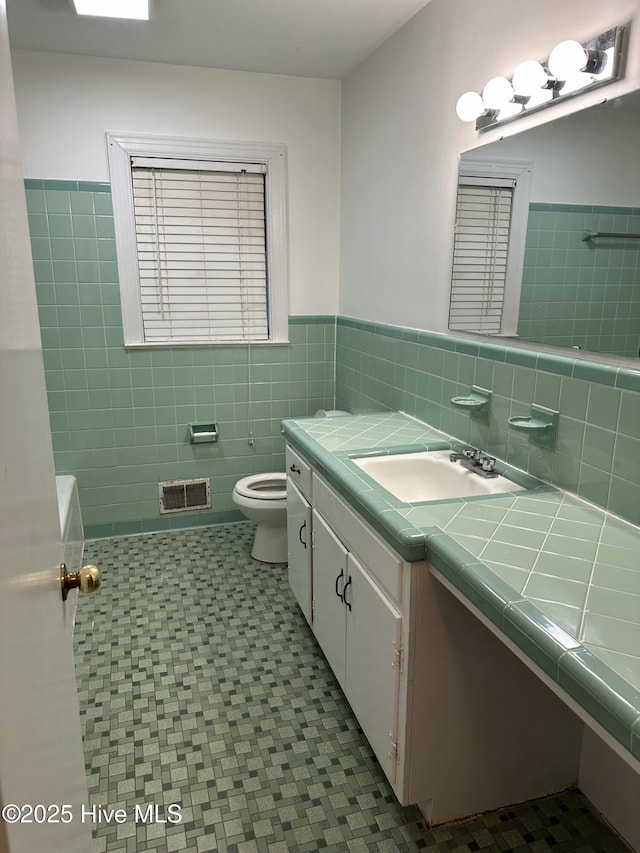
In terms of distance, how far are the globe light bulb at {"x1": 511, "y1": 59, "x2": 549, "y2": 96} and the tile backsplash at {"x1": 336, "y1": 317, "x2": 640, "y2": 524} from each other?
0.76 meters

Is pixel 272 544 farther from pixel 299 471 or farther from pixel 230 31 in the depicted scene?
pixel 230 31

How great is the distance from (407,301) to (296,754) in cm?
186

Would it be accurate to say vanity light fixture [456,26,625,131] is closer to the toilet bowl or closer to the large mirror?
the large mirror

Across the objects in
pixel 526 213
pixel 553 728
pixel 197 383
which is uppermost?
pixel 526 213

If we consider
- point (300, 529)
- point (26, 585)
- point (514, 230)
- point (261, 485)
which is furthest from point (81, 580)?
point (261, 485)

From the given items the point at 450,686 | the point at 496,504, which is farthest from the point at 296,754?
the point at 496,504

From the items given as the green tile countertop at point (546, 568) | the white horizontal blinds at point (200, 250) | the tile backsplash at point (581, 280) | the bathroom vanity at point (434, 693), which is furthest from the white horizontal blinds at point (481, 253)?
the white horizontal blinds at point (200, 250)

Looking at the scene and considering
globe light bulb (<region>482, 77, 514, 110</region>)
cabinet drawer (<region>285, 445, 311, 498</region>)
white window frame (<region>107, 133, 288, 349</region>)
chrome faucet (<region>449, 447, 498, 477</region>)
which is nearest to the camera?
globe light bulb (<region>482, 77, 514, 110</region>)

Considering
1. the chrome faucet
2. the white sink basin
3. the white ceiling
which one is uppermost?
the white ceiling

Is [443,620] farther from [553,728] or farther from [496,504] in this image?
[553,728]

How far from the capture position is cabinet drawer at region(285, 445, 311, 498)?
228cm

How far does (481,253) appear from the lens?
6.81 ft

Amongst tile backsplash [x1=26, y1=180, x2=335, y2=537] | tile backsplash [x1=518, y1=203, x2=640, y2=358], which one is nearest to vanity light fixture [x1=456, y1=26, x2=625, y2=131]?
tile backsplash [x1=518, y1=203, x2=640, y2=358]

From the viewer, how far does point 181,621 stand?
2.65m
